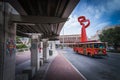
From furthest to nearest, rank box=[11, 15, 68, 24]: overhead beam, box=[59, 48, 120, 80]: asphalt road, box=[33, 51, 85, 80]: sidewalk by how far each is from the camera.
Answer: box=[59, 48, 120, 80]: asphalt road → box=[33, 51, 85, 80]: sidewalk → box=[11, 15, 68, 24]: overhead beam

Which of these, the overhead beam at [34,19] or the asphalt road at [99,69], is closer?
the overhead beam at [34,19]

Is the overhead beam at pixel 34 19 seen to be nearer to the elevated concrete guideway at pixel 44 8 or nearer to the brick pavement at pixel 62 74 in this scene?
the elevated concrete guideway at pixel 44 8

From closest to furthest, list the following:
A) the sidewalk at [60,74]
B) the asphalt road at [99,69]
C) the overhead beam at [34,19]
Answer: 1. the overhead beam at [34,19]
2. the sidewalk at [60,74]
3. the asphalt road at [99,69]

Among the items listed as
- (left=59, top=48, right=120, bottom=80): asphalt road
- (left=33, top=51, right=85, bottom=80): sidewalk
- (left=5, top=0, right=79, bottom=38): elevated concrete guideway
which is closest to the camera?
(left=5, top=0, right=79, bottom=38): elevated concrete guideway

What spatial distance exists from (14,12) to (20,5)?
605 mm

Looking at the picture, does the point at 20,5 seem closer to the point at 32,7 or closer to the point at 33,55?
the point at 32,7

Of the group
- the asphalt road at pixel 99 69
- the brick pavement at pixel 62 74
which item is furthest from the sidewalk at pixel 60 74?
the asphalt road at pixel 99 69

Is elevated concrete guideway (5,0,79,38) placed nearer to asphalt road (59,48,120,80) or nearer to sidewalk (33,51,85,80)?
sidewalk (33,51,85,80)

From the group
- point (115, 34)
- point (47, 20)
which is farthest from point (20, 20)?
point (115, 34)

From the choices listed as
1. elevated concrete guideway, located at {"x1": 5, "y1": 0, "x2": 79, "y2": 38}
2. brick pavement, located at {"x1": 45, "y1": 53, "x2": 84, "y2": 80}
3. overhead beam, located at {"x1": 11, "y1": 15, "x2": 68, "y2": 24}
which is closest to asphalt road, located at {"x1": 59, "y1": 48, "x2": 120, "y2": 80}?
brick pavement, located at {"x1": 45, "y1": 53, "x2": 84, "y2": 80}

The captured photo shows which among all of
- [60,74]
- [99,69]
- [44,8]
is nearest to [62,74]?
[60,74]

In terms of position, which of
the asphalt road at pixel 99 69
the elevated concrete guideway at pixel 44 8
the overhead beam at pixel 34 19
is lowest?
the asphalt road at pixel 99 69

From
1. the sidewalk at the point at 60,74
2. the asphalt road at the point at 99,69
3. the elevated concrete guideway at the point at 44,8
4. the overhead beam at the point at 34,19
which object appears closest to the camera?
the elevated concrete guideway at the point at 44,8

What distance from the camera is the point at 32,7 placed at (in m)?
5.03
